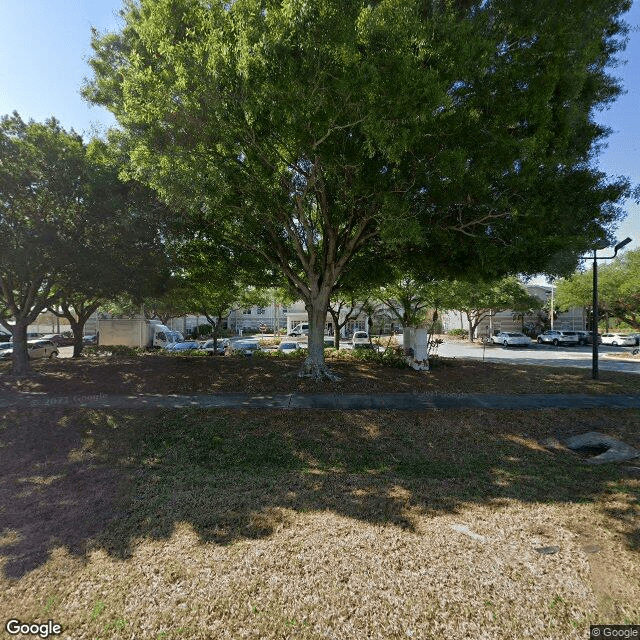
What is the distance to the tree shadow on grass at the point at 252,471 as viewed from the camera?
400 cm

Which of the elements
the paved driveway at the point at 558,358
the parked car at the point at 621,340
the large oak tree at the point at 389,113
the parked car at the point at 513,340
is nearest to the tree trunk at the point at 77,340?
Result: the large oak tree at the point at 389,113

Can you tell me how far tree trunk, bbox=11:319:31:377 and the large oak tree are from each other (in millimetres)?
7703

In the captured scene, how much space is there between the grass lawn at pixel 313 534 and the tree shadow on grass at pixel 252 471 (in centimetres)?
3

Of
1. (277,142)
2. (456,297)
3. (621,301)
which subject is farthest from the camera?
(621,301)

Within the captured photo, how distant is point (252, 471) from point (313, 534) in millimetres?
2006

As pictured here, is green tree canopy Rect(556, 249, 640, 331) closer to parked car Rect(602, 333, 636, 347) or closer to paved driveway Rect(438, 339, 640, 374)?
parked car Rect(602, 333, 636, 347)

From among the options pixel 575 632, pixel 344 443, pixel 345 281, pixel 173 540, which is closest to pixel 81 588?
pixel 173 540

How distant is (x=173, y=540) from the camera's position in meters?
3.65

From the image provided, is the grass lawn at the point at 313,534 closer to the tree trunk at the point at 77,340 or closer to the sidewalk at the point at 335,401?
the sidewalk at the point at 335,401

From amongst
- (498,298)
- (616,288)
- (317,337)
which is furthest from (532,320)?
(317,337)

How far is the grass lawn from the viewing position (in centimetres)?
267

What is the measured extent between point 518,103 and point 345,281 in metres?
7.65

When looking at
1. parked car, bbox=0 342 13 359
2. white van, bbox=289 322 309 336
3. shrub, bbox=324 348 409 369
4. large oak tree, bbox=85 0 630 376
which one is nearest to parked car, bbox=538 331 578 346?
white van, bbox=289 322 309 336

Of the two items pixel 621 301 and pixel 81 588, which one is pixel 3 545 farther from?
pixel 621 301
